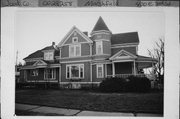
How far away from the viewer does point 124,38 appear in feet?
19.0

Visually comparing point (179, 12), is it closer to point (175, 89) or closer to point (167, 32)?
point (167, 32)

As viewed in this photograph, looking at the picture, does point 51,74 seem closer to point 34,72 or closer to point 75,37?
point 34,72

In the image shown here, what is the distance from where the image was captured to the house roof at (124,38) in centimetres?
540

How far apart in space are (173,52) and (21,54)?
14.1 feet

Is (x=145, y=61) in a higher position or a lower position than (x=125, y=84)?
higher

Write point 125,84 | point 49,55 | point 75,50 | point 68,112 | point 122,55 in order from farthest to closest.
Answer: point 49,55
point 75,50
point 122,55
point 125,84
point 68,112

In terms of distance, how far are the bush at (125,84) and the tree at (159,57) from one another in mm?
382

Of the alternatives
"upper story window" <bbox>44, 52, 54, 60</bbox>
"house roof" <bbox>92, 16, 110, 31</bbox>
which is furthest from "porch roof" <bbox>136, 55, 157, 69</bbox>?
"upper story window" <bbox>44, 52, 54, 60</bbox>

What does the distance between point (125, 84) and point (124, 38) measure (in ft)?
4.88

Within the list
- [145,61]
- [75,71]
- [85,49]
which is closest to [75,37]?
[85,49]

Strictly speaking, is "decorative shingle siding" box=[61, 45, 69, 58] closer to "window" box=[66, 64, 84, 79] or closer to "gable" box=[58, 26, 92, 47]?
"gable" box=[58, 26, 92, 47]

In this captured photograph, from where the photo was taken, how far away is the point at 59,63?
21.5 feet

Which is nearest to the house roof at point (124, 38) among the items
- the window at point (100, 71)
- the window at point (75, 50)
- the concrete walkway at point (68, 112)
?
the window at point (100, 71)

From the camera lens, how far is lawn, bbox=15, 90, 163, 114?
4699 mm
